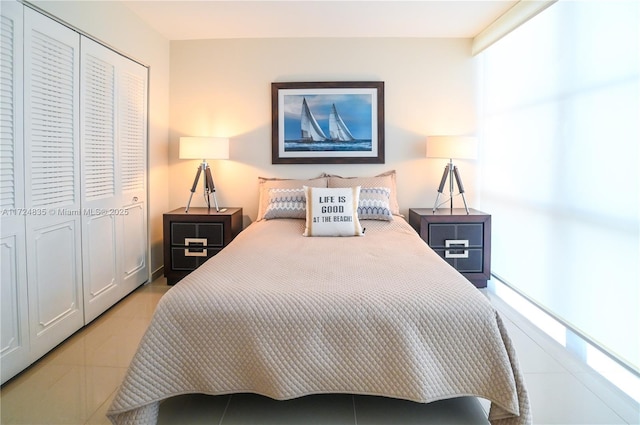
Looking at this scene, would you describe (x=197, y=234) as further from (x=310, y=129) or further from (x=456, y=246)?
(x=456, y=246)

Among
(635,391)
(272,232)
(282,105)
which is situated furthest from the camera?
(282,105)

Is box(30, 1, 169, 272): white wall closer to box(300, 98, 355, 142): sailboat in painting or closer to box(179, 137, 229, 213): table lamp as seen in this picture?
box(179, 137, 229, 213): table lamp

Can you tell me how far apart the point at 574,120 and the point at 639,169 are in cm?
65

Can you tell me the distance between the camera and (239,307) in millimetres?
1853

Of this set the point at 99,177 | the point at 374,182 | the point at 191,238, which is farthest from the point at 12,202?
the point at 374,182

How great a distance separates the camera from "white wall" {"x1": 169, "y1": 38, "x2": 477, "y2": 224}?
4.16m

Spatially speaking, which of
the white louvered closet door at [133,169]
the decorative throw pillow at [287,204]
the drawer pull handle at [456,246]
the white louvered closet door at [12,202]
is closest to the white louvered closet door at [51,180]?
the white louvered closet door at [12,202]

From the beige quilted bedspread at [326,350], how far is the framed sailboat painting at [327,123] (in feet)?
8.16

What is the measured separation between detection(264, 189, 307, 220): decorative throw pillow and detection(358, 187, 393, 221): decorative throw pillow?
1.66 feet

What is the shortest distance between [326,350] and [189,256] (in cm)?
242

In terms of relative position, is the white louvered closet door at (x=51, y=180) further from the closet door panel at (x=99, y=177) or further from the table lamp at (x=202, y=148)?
the table lamp at (x=202, y=148)

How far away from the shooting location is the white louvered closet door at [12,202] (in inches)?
84.5

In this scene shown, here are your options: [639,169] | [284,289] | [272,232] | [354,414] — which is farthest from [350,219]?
[639,169]

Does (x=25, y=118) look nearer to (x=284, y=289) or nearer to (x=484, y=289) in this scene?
(x=284, y=289)
